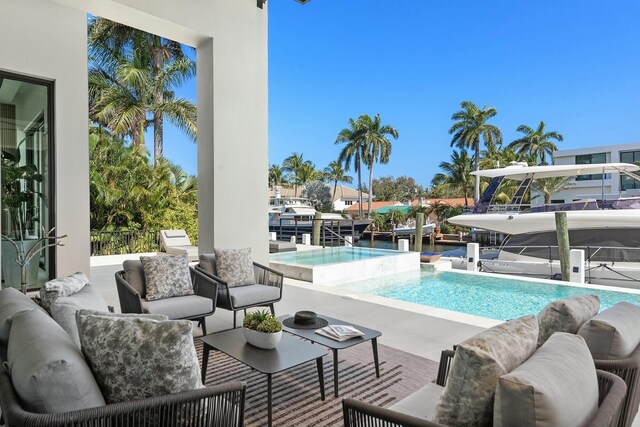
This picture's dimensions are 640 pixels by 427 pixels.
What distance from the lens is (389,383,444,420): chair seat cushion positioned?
176 centimetres

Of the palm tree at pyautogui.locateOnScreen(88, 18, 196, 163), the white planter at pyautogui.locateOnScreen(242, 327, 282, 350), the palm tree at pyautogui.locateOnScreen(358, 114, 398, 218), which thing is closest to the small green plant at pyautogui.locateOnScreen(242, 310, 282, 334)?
the white planter at pyautogui.locateOnScreen(242, 327, 282, 350)

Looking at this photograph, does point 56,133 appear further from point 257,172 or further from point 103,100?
point 103,100

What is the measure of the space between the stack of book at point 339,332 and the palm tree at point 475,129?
28.3 meters

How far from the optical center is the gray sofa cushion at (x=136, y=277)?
384 cm

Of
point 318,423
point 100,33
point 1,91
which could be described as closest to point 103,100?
point 100,33

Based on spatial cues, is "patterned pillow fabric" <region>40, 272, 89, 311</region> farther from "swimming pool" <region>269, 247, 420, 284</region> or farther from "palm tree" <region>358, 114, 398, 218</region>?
"palm tree" <region>358, 114, 398, 218</region>

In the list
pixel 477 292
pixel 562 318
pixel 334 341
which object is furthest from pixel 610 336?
pixel 477 292

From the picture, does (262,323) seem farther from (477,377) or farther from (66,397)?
(477,377)

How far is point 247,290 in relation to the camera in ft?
14.1

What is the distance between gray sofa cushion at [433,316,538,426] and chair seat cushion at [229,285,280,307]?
9.80 feet

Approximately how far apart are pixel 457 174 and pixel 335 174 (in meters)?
14.6

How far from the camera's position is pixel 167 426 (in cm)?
155

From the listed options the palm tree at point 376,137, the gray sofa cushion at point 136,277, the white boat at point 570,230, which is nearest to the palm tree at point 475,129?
the palm tree at point 376,137

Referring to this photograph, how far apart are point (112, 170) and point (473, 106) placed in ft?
85.6
